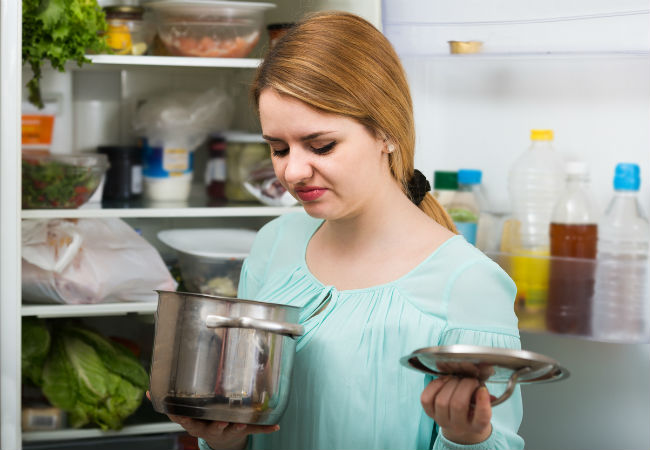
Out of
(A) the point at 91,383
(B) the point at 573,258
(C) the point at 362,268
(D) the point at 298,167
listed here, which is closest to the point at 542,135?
(B) the point at 573,258

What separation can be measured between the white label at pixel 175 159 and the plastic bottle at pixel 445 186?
699 mm

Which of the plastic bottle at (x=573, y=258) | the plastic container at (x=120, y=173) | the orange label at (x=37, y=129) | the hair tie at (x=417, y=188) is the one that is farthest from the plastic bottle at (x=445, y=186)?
the orange label at (x=37, y=129)

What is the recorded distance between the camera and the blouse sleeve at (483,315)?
100 cm

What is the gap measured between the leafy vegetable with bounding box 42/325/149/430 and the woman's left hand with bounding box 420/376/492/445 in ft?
3.84

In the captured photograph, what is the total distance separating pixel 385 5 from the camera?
166 cm

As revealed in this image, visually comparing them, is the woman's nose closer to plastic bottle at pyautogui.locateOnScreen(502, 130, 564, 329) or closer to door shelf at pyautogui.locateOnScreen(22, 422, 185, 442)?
plastic bottle at pyautogui.locateOnScreen(502, 130, 564, 329)

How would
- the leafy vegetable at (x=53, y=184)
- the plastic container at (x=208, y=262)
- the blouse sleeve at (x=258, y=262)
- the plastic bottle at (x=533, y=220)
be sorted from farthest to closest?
the plastic container at (x=208, y=262) → the leafy vegetable at (x=53, y=184) → the plastic bottle at (x=533, y=220) → the blouse sleeve at (x=258, y=262)

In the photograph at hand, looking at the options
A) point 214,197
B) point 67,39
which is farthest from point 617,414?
point 67,39

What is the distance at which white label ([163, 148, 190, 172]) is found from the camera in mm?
2031

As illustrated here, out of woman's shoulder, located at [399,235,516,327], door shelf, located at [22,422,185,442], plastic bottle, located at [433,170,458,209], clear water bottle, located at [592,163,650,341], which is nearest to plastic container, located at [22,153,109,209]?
door shelf, located at [22,422,185,442]

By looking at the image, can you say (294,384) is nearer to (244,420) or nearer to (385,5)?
(244,420)

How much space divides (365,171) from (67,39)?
90 cm

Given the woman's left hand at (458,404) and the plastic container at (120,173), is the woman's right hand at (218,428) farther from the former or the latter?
the plastic container at (120,173)

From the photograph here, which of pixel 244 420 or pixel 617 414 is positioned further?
pixel 617 414
